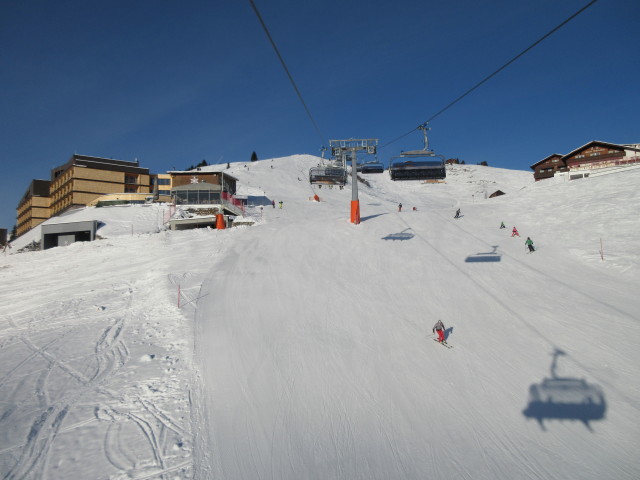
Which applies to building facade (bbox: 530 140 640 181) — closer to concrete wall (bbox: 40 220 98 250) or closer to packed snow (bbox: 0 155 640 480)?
packed snow (bbox: 0 155 640 480)

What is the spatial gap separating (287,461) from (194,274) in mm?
12084

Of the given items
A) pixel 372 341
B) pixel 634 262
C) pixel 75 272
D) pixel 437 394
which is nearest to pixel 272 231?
pixel 75 272

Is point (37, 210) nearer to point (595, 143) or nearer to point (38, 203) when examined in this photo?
point (38, 203)

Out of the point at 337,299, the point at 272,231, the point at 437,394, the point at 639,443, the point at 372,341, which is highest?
the point at 272,231

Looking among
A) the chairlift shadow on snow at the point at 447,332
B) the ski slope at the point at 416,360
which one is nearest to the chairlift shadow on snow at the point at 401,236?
the ski slope at the point at 416,360

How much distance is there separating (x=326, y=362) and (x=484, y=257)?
43.8 feet

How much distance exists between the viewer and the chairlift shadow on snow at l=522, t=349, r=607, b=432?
827 cm

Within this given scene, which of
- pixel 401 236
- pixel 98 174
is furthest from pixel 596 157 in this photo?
pixel 98 174

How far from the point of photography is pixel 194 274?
16.8m

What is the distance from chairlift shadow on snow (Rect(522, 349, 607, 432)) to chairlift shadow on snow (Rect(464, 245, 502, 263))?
32.1 ft

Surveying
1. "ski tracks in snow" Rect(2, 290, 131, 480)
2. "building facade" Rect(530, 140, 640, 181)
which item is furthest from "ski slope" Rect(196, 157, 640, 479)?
"building facade" Rect(530, 140, 640, 181)

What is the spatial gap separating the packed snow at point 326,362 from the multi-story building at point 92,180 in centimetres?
4422

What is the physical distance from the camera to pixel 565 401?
8742 millimetres

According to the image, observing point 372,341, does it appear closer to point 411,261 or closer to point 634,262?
point 411,261
